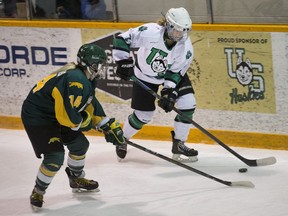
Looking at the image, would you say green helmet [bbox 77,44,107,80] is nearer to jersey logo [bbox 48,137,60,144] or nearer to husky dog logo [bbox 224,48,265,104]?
jersey logo [bbox 48,137,60,144]

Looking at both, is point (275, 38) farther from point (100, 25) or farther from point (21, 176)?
point (21, 176)

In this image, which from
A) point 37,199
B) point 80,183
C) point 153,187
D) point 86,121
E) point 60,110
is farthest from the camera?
point 153,187

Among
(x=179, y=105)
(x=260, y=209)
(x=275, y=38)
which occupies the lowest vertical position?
(x=260, y=209)

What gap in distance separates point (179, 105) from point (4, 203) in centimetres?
132

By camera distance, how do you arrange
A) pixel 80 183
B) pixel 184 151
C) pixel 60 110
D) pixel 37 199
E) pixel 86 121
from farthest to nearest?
pixel 184 151, pixel 80 183, pixel 37 199, pixel 86 121, pixel 60 110

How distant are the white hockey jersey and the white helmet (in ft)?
0.37

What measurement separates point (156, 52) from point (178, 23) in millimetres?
321

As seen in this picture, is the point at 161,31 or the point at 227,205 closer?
the point at 227,205

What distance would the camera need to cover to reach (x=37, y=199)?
405cm

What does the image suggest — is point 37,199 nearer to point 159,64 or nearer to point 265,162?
point 159,64

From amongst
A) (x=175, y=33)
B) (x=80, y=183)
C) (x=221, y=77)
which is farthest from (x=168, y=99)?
(x=80, y=183)

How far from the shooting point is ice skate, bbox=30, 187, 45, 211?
4.05 metres

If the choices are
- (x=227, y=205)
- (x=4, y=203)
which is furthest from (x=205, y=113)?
(x=4, y=203)

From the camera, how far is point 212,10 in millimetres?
Result: 5230
